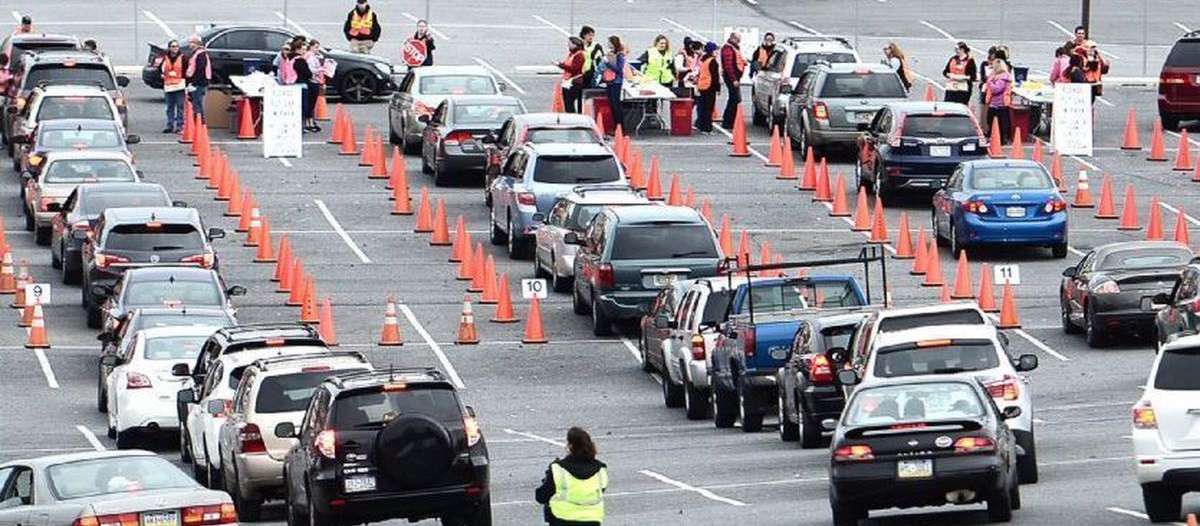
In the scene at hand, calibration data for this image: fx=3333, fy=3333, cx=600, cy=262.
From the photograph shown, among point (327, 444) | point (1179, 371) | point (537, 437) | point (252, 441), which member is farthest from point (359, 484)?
point (537, 437)

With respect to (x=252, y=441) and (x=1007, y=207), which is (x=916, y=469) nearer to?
(x=252, y=441)

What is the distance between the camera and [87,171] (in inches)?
1813

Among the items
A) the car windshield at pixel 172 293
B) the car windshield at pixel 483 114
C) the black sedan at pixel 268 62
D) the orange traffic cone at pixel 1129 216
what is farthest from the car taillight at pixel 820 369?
the black sedan at pixel 268 62

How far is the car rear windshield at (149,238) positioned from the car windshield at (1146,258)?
11182mm

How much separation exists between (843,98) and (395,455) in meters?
29.2

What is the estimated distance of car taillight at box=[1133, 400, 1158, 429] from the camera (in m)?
22.6

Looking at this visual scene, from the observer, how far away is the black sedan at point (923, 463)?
23.0 meters

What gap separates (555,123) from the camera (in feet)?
157

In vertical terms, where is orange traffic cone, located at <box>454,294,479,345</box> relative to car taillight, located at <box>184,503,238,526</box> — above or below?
below

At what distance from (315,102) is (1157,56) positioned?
18758 mm

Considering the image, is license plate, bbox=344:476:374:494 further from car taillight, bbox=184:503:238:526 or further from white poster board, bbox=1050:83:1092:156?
white poster board, bbox=1050:83:1092:156

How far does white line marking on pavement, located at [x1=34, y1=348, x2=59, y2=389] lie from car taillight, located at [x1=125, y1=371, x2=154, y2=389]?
14.7ft

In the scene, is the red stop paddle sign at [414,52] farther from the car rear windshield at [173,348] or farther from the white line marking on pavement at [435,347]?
the car rear windshield at [173,348]

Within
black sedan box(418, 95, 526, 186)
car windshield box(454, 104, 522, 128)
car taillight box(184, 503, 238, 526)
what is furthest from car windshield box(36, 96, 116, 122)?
car taillight box(184, 503, 238, 526)
